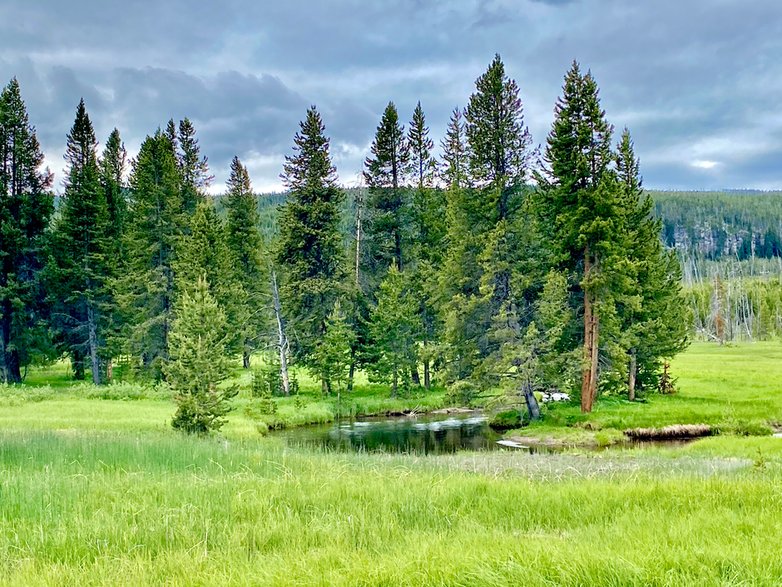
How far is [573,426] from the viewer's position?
92.4 feet

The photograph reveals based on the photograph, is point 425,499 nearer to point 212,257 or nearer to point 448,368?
point 448,368

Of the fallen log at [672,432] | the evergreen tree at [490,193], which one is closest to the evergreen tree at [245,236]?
the evergreen tree at [490,193]

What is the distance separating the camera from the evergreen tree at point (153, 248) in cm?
4206

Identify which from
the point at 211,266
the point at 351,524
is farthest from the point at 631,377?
the point at 351,524

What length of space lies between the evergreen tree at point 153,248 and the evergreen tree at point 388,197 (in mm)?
14052

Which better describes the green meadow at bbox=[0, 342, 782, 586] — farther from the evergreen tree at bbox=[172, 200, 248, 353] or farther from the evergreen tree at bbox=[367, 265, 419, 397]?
the evergreen tree at bbox=[172, 200, 248, 353]

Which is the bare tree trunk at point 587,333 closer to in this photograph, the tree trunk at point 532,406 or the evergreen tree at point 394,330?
the tree trunk at point 532,406

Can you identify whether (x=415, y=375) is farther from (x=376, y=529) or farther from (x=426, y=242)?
(x=376, y=529)

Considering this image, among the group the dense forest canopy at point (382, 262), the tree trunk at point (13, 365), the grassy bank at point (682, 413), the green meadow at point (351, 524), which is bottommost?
the grassy bank at point (682, 413)

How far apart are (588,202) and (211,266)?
25029mm

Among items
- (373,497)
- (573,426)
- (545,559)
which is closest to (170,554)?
(373,497)

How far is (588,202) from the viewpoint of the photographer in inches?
1134

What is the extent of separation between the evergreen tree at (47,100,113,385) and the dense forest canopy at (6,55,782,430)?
0.17m

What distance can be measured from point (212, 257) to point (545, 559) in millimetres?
38586
